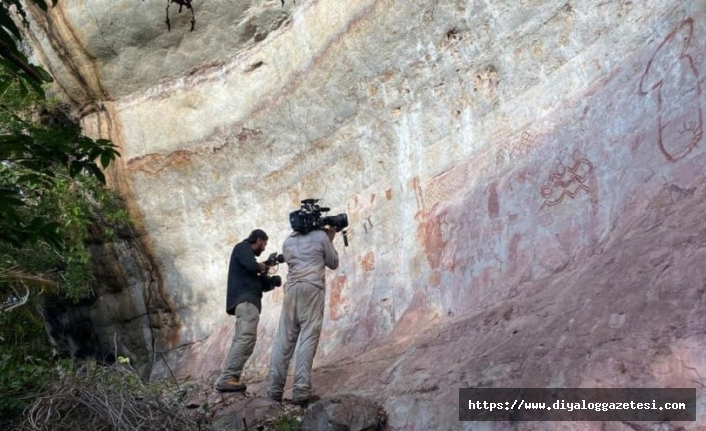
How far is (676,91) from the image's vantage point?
609cm

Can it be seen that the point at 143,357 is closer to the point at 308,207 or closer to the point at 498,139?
the point at 308,207

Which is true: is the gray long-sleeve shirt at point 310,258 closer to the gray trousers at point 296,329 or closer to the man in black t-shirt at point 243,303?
the gray trousers at point 296,329

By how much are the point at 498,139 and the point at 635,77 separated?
1.52 m

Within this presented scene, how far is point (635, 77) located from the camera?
6566 millimetres

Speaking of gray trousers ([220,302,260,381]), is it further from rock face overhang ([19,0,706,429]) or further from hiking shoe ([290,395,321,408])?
rock face overhang ([19,0,706,429])

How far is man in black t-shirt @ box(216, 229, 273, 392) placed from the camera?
737 cm

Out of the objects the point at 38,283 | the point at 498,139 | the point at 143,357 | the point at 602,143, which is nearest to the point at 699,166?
the point at 602,143

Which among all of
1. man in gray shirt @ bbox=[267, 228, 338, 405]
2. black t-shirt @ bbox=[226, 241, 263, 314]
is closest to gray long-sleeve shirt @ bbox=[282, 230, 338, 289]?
man in gray shirt @ bbox=[267, 228, 338, 405]

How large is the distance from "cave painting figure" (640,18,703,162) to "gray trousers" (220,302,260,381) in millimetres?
3614

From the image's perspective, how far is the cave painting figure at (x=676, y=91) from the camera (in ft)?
19.1

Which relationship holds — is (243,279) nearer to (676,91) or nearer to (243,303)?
(243,303)

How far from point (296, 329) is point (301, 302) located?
9.4 inches

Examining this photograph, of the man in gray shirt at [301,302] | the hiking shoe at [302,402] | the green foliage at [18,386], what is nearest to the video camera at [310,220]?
the man in gray shirt at [301,302]

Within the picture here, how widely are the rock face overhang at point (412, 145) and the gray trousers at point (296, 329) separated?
116cm
